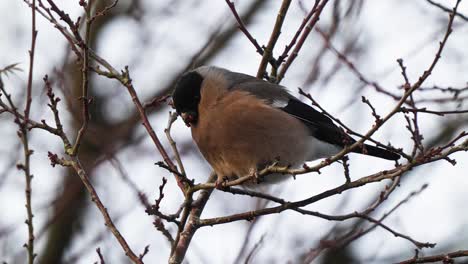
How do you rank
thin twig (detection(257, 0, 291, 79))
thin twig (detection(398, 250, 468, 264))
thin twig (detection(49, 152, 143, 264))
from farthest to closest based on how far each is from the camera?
thin twig (detection(257, 0, 291, 79))
thin twig (detection(49, 152, 143, 264))
thin twig (detection(398, 250, 468, 264))

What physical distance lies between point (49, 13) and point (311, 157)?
1922 mm

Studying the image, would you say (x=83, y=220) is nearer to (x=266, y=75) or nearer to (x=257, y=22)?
(x=257, y=22)

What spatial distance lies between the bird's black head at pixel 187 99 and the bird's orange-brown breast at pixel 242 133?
1.4 inches

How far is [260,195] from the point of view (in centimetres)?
354

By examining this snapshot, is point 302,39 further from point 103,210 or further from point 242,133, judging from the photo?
point 103,210

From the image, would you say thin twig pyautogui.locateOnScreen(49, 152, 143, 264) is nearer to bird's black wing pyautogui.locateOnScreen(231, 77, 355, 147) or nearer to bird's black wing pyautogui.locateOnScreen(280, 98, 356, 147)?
bird's black wing pyautogui.locateOnScreen(231, 77, 355, 147)

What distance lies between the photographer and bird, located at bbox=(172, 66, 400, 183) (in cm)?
420

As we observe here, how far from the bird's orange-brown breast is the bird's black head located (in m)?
0.04

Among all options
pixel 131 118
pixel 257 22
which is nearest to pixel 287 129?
pixel 131 118

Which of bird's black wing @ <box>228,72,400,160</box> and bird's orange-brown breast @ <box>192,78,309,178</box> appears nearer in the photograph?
bird's orange-brown breast @ <box>192,78,309,178</box>

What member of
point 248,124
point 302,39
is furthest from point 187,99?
point 302,39

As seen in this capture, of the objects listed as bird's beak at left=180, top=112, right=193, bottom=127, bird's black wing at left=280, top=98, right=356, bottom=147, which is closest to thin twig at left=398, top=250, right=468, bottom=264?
bird's black wing at left=280, top=98, right=356, bottom=147

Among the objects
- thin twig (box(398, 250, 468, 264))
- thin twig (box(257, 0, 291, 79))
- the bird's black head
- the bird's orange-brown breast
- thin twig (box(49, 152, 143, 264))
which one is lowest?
thin twig (box(398, 250, 468, 264))

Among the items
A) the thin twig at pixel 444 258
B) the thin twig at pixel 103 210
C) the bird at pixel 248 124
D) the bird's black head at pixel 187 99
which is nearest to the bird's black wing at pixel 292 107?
the bird at pixel 248 124
